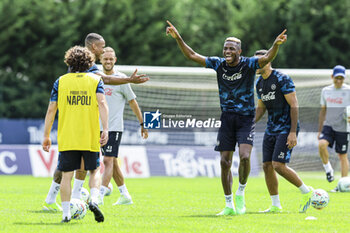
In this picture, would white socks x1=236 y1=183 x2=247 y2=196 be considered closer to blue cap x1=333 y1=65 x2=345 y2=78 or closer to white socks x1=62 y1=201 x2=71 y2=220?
white socks x1=62 y1=201 x2=71 y2=220

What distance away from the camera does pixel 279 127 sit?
988 centimetres

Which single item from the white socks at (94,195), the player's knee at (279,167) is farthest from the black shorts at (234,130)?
the white socks at (94,195)

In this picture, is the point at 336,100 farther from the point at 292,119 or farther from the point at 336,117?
the point at 292,119

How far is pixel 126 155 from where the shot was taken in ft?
Answer: 67.9

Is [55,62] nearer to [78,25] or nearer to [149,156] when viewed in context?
[78,25]

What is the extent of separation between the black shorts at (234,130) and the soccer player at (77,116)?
201 cm

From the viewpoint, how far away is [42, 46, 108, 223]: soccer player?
7895 mm

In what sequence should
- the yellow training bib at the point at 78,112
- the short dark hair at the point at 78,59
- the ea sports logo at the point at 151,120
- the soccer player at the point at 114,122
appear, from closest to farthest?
the yellow training bib at the point at 78,112 → the short dark hair at the point at 78,59 → the soccer player at the point at 114,122 → the ea sports logo at the point at 151,120

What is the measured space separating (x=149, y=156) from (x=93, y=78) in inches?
517

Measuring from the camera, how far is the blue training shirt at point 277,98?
9711 millimetres

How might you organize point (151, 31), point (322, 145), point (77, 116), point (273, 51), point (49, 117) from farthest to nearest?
point (151, 31), point (322, 145), point (273, 51), point (49, 117), point (77, 116)

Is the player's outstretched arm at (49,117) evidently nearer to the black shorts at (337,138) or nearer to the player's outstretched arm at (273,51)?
the player's outstretched arm at (273,51)

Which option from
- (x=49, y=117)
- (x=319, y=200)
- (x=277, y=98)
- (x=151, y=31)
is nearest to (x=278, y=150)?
(x=277, y=98)

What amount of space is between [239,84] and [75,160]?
2.60 m
